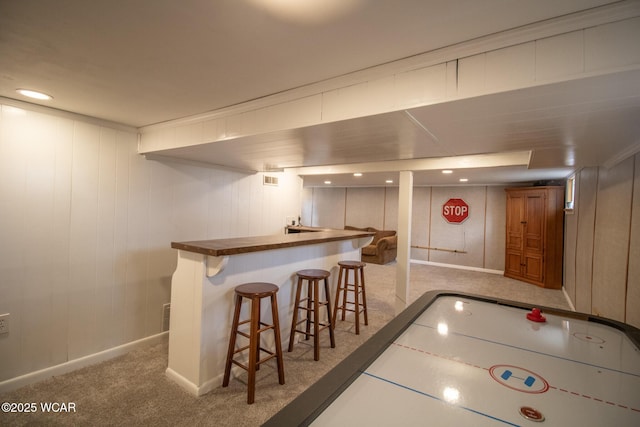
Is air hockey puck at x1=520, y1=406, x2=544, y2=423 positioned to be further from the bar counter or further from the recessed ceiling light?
the recessed ceiling light

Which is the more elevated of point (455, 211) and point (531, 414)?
point (455, 211)

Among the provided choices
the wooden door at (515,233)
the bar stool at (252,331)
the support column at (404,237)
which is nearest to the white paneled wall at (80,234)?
the bar stool at (252,331)

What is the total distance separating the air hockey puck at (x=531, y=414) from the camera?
85cm

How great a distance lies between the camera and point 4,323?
2.11 m

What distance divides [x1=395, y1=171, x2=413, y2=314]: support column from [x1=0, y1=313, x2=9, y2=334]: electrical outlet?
12.3 ft

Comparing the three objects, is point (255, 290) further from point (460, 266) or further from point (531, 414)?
point (460, 266)

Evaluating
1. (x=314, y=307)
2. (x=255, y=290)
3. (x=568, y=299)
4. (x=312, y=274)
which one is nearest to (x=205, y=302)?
(x=255, y=290)

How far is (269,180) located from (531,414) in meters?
3.98

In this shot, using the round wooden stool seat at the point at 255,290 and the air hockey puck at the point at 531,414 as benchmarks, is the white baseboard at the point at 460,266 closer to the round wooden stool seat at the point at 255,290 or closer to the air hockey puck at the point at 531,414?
the round wooden stool seat at the point at 255,290

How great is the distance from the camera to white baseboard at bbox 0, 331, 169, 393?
7.00 ft

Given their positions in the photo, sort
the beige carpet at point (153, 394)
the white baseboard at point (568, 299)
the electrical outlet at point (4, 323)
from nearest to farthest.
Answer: the beige carpet at point (153, 394), the electrical outlet at point (4, 323), the white baseboard at point (568, 299)

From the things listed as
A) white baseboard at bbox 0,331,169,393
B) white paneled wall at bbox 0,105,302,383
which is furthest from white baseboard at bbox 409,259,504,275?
white baseboard at bbox 0,331,169,393

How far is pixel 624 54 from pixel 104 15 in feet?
5.94

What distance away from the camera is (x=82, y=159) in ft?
8.08
